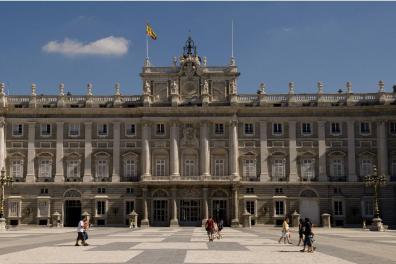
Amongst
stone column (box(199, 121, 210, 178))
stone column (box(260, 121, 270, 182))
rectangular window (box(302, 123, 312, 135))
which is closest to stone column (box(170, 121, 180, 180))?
stone column (box(199, 121, 210, 178))

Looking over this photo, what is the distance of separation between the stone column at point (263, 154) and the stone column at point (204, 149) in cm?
630

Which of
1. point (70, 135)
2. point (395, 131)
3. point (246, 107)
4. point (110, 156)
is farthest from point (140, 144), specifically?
point (395, 131)

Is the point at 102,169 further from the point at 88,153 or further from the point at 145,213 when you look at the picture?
the point at 145,213

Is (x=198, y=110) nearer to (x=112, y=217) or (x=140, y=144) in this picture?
(x=140, y=144)

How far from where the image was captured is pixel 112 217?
73562 millimetres

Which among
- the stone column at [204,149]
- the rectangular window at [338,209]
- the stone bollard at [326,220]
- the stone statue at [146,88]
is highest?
the stone statue at [146,88]

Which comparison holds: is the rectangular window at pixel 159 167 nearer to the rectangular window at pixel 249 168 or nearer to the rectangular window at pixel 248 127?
the rectangular window at pixel 249 168

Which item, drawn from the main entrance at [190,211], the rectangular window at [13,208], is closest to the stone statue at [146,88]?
the main entrance at [190,211]

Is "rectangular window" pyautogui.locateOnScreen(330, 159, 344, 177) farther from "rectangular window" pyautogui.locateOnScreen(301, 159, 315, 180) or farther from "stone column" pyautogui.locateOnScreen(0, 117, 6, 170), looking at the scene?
"stone column" pyautogui.locateOnScreen(0, 117, 6, 170)

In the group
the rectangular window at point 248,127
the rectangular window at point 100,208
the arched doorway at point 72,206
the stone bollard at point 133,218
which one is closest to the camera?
the stone bollard at point 133,218

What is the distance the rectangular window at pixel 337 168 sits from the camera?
7388 centimetres

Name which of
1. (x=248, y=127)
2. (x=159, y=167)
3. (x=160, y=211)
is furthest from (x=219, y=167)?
(x=160, y=211)

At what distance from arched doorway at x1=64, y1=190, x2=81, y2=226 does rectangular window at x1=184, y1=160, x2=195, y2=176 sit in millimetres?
12911

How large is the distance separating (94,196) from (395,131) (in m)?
36.1
